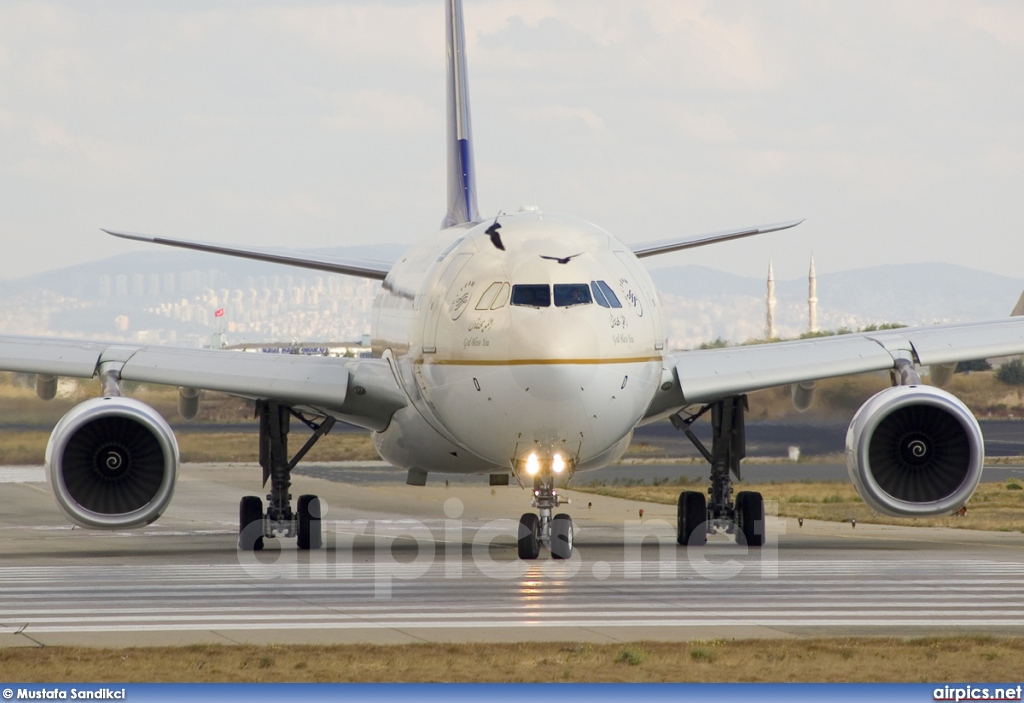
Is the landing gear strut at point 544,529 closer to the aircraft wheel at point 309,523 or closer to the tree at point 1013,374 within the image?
the aircraft wheel at point 309,523

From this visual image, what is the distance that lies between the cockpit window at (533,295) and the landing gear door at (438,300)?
1.31 m

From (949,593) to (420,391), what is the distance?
22.6 ft

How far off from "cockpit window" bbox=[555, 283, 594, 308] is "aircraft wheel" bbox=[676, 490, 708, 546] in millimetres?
5452

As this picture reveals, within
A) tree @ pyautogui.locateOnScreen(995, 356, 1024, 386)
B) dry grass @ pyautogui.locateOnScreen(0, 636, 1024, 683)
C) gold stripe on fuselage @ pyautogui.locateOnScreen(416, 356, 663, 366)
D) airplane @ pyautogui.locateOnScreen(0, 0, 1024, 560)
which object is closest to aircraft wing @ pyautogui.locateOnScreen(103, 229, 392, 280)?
airplane @ pyautogui.locateOnScreen(0, 0, 1024, 560)

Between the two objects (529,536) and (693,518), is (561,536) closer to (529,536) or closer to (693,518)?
(529,536)

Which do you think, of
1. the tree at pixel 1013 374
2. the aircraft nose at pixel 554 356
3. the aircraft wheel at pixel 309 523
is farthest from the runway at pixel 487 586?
the tree at pixel 1013 374

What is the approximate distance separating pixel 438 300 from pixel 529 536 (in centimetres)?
294

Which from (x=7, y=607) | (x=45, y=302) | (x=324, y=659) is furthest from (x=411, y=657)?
(x=45, y=302)

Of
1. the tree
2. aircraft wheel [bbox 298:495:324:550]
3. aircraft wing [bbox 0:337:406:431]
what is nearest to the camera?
aircraft wing [bbox 0:337:406:431]

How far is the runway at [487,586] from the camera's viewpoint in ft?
43.8

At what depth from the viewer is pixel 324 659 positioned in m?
11.6

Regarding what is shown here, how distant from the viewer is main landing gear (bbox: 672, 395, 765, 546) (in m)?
22.4

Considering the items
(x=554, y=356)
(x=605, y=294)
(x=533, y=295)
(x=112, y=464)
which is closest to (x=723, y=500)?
(x=605, y=294)

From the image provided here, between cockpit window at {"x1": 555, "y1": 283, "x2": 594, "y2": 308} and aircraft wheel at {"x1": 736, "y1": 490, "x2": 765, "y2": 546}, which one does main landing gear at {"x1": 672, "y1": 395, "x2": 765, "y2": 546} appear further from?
cockpit window at {"x1": 555, "y1": 283, "x2": 594, "y2": 308}
